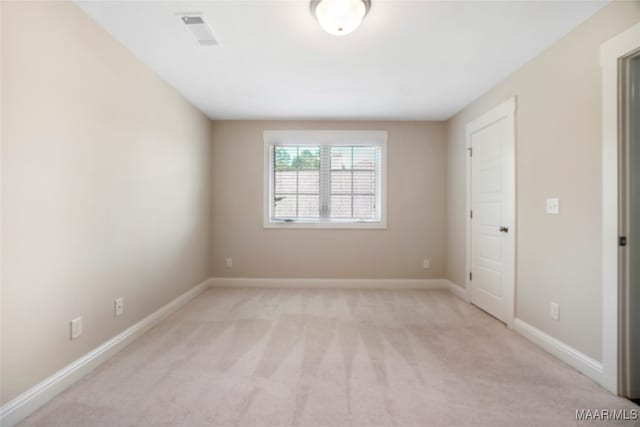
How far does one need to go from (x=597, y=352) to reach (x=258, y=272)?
12.1 ft

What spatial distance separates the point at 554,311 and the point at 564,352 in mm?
296

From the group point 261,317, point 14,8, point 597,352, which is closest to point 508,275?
point 597,352

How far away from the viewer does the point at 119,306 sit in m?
2.36

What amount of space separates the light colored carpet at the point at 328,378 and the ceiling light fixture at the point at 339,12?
2.35 m

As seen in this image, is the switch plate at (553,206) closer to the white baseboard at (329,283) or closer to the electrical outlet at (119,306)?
the white baseboard at (329,283)

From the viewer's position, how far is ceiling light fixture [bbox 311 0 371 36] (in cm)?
176

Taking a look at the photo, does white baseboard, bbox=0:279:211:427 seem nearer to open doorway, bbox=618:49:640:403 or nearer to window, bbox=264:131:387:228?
window, bbox=264:131:387:228

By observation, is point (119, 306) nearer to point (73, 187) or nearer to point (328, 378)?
point (73, 187)

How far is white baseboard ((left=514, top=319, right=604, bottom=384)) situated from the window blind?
2.33 meters

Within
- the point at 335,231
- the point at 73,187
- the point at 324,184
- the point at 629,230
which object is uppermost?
the point at 324,184

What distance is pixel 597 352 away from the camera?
194cm

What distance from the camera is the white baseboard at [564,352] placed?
1.94 metres

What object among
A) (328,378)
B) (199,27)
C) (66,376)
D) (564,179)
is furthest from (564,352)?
(199,27)

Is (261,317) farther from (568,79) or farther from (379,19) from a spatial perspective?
(568,79)
